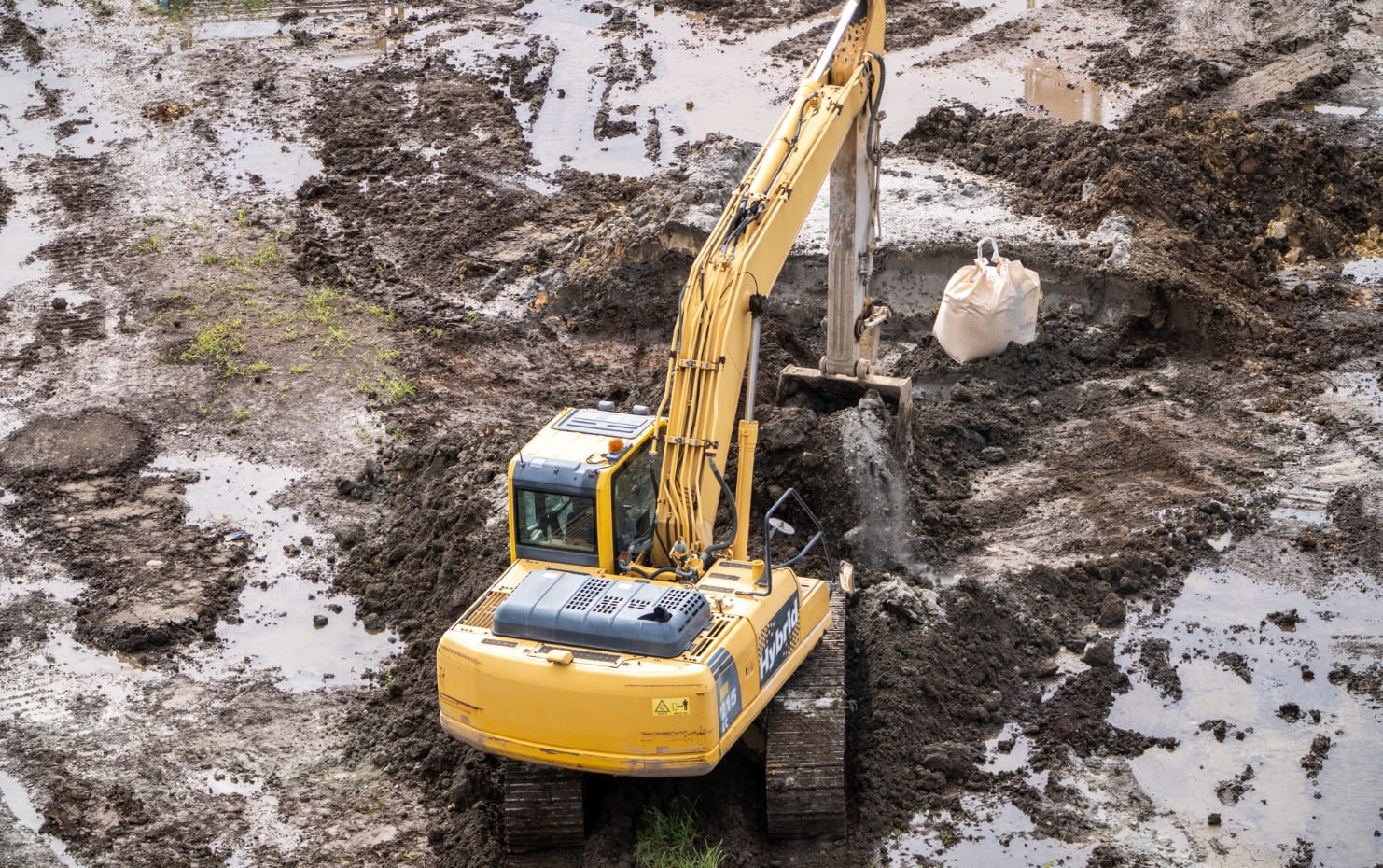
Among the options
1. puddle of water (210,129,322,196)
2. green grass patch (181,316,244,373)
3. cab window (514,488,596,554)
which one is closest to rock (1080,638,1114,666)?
cab window (514,488,596,554)

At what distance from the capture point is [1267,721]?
8859 millimetres

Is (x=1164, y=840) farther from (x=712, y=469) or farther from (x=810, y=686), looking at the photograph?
(x=712, y=469)

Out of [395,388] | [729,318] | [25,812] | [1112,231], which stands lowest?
[25,812]

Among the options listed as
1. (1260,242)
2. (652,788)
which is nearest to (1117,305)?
(1260,242)

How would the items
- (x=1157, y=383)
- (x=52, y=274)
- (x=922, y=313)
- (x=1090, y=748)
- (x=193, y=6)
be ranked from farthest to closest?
(x=193, y=6)
(x=52, y=274)
(x=922, y=313)
(x=1157, y=383)
(x=1090, y=748)

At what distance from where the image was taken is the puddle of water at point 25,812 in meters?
8.14

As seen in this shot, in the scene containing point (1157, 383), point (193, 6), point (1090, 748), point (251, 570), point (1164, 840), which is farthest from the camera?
point (193, 6)

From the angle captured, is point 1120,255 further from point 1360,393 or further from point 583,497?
point 583,497

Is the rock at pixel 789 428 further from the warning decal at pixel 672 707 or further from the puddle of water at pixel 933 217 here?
the warning decal at pixel 672 707

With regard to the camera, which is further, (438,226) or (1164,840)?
(438,226)

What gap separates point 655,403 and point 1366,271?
7483 mm

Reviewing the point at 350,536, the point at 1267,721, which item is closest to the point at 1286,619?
the point at 1267,721

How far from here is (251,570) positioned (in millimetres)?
10984

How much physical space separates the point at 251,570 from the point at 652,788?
449 cm
